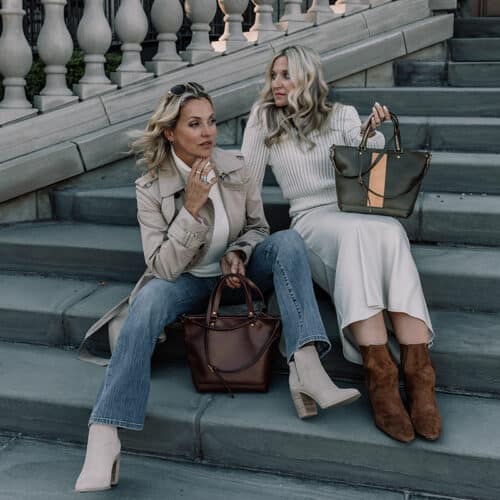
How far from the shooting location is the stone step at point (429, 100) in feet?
17.1

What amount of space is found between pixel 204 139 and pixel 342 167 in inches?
25.0

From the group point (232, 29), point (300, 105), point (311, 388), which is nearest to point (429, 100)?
point (232, 29)

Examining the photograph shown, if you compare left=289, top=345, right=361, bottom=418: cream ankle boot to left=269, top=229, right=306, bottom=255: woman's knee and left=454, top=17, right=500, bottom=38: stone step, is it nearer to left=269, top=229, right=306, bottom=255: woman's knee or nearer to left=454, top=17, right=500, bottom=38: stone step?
left=269, top=229, right=306, bottom=255: woman's knee

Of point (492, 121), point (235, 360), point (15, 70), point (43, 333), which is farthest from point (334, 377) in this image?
point (15, 70)

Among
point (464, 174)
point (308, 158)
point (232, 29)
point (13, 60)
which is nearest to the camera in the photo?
point (308, 158)

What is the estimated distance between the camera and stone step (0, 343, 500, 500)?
2.93 metres

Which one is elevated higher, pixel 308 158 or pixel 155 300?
pixel 308 158

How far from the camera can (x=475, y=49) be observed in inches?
242

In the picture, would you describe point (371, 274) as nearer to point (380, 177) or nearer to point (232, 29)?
point (380, 177)

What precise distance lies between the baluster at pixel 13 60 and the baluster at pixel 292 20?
1919mm

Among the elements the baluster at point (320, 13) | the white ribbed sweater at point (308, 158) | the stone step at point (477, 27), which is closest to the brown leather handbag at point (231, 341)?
the white ribbed sweater at point (308, 158)

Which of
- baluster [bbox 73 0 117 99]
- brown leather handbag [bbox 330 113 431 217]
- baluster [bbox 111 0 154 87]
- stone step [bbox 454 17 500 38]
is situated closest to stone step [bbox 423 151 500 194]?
brown leather handbag [bbox 330 113 431 217]

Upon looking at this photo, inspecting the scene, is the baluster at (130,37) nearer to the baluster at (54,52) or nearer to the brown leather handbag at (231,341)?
the baluster at (54,52)

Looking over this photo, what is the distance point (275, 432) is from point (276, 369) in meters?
0.55
